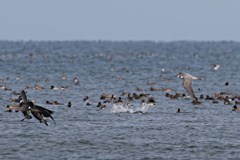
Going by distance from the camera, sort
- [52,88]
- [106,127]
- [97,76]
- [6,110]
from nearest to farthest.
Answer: [106,127] < [6,110] < [52,88] < [97,76]

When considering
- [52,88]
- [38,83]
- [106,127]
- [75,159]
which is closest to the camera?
[75,159]

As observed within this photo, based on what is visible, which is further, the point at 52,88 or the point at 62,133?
the point at 52,88

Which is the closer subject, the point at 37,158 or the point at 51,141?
the point at 37,158

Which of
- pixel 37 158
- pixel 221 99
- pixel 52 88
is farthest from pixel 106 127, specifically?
pixel 52 88

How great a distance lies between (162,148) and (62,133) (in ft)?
14.1

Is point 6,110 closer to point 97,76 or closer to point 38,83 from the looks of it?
point 38,83

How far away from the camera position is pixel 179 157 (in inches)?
719

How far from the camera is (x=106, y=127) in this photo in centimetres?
2361

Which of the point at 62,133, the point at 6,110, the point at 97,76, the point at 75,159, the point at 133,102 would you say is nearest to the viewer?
the point at 75,159

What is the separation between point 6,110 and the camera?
91.1 feet

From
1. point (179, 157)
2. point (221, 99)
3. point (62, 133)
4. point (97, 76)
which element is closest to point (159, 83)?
point (97, 76)

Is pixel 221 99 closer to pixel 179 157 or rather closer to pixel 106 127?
pixel 106 127

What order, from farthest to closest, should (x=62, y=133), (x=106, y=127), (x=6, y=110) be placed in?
(x=6, y=110) → (x=106, y=127) → (x=62, y=133)

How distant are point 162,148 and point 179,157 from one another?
1388 millimetres
